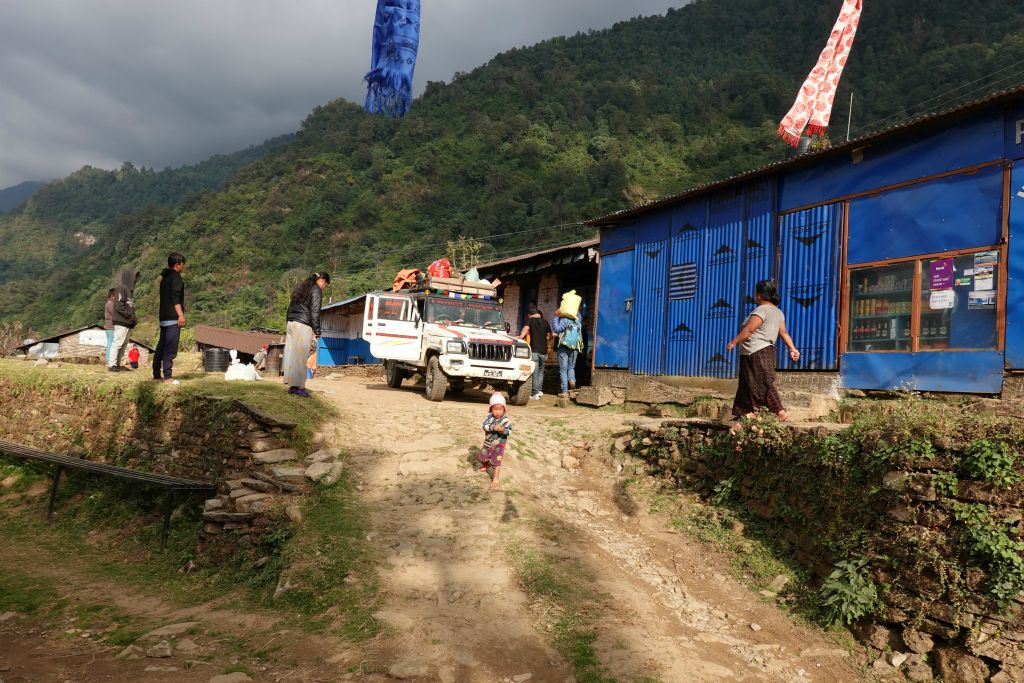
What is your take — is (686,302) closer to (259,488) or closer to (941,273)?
(941,273)

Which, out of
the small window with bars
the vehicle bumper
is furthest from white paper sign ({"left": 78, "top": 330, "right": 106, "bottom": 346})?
the small window with bars

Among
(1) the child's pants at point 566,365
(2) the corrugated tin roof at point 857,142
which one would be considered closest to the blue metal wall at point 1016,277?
(2) the corrugated tin roof at point 857,142

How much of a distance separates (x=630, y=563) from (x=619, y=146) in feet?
165

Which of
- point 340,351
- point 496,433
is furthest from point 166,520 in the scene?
point 340,351

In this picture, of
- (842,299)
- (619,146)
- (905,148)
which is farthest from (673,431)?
(619,146)

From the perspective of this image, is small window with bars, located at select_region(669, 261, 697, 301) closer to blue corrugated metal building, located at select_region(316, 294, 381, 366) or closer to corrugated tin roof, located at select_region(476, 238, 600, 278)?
corrugated tin roof, located at select_region(476, 238, 600, 278)

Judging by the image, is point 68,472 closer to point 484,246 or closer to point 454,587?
point 454,587

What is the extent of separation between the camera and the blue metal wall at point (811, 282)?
9062 millimetres

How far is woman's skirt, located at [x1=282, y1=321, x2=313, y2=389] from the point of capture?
27.5 ft

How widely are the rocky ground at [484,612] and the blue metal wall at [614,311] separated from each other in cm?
558

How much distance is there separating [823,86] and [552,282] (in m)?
7.31

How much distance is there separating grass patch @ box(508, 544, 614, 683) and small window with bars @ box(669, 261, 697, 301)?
7.05m

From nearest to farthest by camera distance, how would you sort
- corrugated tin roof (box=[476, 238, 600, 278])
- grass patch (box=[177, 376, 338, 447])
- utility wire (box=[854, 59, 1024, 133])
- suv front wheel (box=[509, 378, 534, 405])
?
1. grass patch (box=[177, 376, 338, 447])
2. suv front wheel (box=[509, 378, 534, 405])
3. corrugated tin roof (box=[476, 238, 600, 278])
4. utility wire (box=[854, 59, 1024, 133])

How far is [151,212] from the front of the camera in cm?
6875
